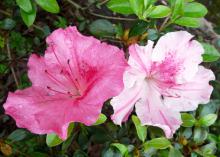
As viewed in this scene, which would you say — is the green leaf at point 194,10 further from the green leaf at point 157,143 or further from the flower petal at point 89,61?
the flower petal at point 89,61

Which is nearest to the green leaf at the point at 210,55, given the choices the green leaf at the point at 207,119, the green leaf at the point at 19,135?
the green leaf at the point at 207,119

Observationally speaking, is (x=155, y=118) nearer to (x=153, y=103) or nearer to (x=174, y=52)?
(x=153, y=103)

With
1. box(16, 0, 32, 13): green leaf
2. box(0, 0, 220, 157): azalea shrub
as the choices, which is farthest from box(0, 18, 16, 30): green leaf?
box(16, 0, 32, 13): green leaf

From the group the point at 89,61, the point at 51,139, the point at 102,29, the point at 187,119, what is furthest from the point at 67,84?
the point at 187,119

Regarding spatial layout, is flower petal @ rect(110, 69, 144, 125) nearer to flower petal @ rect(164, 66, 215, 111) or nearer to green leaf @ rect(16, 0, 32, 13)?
flower petal @ rect(164, 66, 215, 111)

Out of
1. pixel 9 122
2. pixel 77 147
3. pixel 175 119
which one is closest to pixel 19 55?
pixel 9 122
